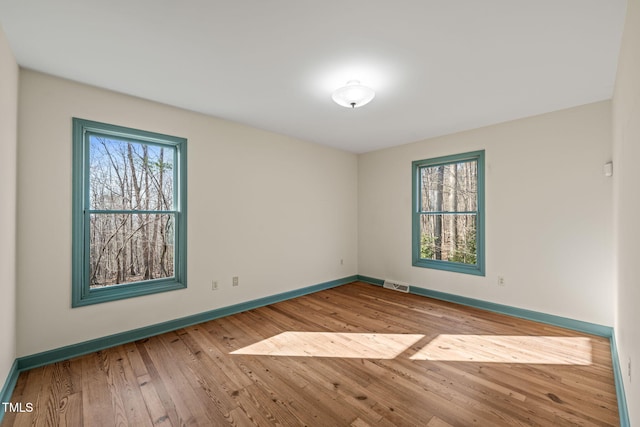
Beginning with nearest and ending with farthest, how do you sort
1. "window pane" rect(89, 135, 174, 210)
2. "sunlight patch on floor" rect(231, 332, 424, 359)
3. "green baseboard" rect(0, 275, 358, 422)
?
"green baseboard" rect(0, 275, 358, 422) < "sunlight patch on floor" rect(231, 332, 424, 359) < "window pane" rect(89, 135, 174, 210)

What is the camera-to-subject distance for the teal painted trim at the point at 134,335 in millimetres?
2373

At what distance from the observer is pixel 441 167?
14.4 feet

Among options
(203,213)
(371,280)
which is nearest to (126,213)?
(203,213)

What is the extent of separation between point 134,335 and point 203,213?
55.7 inches

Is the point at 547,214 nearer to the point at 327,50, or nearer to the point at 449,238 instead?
the point at 449,238

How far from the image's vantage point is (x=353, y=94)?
2525mm

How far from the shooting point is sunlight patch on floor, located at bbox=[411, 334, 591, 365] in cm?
249

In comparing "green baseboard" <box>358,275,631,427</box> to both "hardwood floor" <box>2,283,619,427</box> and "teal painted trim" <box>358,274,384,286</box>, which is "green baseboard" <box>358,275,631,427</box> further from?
"teal painted trim" <box>358,274,384,286</box>

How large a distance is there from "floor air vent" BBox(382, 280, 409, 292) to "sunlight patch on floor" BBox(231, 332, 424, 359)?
66.1 inches

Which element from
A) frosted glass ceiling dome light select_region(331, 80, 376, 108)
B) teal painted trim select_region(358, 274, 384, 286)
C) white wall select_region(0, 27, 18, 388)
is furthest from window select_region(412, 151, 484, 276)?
white wall select_region(0, 27, 18, 388)

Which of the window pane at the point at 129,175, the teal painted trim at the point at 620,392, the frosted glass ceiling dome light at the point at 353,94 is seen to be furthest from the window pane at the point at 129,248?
the teal painted trim at the point at 620,392

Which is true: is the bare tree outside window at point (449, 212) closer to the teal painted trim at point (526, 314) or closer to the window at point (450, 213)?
the window at point (450, 213)

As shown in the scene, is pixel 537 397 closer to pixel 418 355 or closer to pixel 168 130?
pixel 418 355

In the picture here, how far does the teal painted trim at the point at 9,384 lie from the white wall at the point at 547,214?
4515 millimetres
